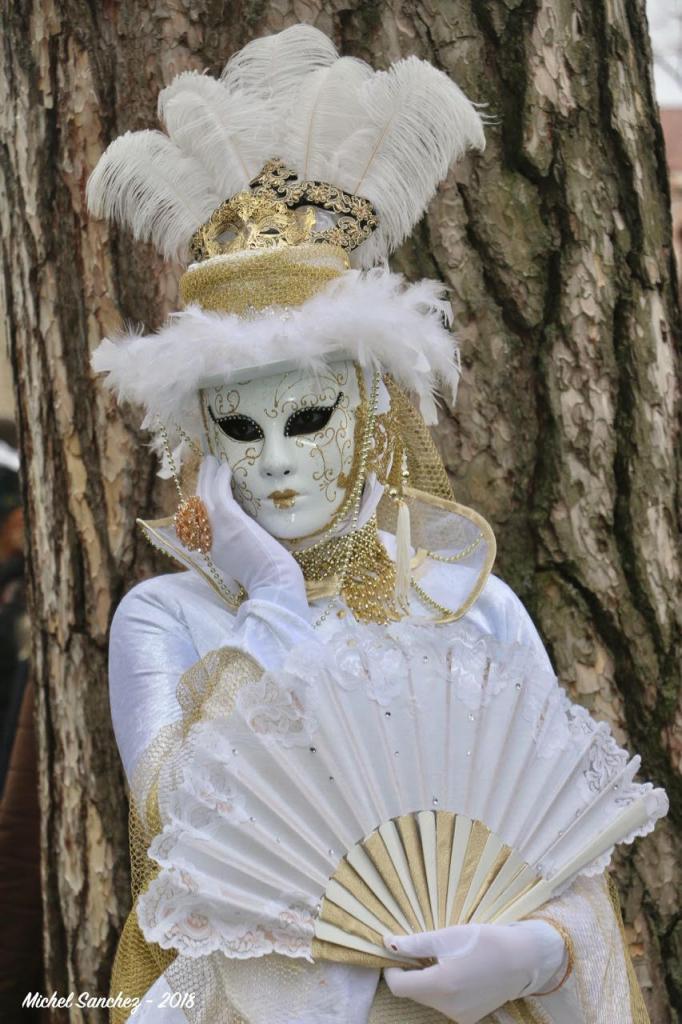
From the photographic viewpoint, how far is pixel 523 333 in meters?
2.84

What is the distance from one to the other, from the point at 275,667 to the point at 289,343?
48cm

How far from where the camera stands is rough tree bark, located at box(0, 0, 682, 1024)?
282cm

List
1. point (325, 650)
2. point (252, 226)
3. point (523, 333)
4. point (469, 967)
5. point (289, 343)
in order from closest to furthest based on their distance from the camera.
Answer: point (469, 967) < point (325, 650) < point (289, 343) < point (252, 226) < point (523, 333)

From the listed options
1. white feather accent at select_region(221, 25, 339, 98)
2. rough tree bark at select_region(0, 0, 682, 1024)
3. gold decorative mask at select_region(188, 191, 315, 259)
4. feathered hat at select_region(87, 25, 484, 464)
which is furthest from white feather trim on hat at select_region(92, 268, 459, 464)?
rough tree bark at select_region(0, 0, 682, 1024)

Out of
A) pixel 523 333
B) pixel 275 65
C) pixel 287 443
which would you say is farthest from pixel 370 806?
pixel 523 333

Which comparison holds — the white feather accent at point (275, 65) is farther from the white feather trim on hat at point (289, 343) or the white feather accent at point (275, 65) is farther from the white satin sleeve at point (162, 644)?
the white satin sleeve at point (162, 644)

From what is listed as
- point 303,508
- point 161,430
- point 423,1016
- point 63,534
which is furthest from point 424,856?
point 63,534

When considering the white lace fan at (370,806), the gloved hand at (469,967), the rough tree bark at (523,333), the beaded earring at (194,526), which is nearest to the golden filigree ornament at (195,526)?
the beaded earring at (194,526)

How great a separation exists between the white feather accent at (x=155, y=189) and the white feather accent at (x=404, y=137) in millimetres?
243

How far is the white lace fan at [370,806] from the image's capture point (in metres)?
1.73

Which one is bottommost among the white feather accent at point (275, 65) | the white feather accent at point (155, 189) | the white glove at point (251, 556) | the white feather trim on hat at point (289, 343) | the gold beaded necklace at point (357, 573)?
the gold beaded necklace at point (357, 573)

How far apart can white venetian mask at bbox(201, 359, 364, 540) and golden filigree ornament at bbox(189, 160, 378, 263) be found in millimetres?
218

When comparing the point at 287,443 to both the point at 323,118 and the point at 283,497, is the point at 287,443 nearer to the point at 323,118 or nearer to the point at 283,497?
the point at 283,497

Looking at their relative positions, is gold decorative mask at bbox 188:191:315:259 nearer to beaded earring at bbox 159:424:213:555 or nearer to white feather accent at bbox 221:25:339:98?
white feather accent at bbox 221:25:339:98
